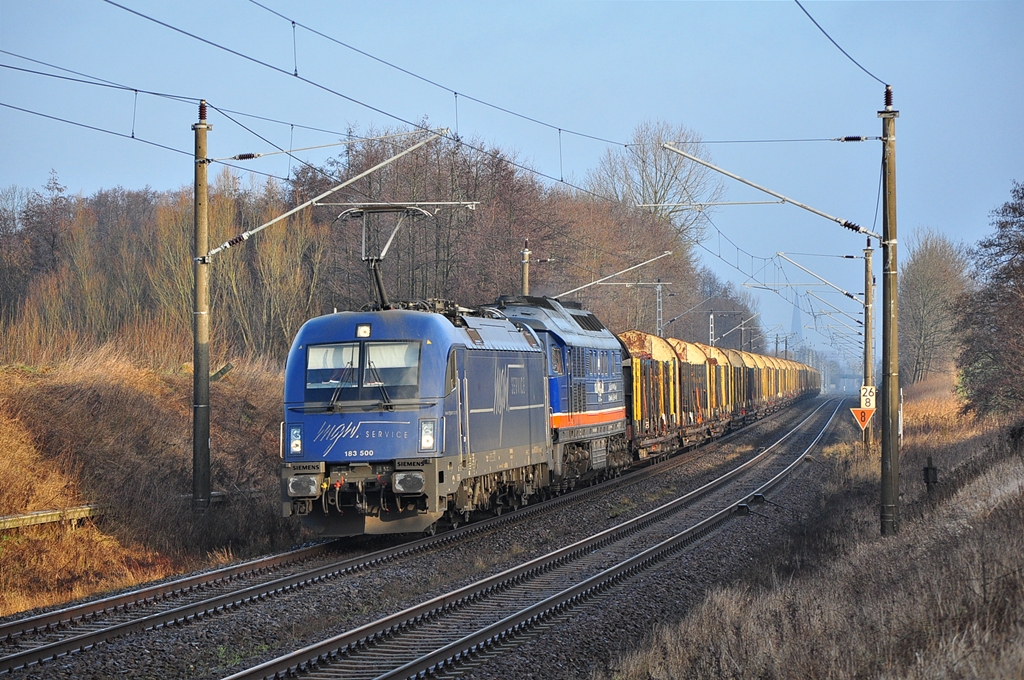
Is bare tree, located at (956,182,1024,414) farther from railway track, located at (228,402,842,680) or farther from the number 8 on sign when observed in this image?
railway track, located at (228,402,842,680)

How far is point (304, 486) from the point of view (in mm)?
14070

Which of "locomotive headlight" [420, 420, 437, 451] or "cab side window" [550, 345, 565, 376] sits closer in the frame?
"locomotive headlight" [420, 420, 437, 451]

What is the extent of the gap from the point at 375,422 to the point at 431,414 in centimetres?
77

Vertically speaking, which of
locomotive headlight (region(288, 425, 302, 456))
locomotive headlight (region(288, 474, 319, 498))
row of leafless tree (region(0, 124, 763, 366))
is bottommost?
locomotive headlight (region(288, 474, 319, 498))

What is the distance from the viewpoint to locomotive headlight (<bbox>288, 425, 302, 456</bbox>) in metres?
14.4

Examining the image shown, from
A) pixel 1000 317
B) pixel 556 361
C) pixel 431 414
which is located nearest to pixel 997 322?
pixel 1000 317

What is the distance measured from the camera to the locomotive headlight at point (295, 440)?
14.4m

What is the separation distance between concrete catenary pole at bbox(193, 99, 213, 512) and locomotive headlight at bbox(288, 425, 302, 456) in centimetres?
255

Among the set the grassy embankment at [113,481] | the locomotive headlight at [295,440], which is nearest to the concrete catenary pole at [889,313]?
the locomotive headlight at [295,440]

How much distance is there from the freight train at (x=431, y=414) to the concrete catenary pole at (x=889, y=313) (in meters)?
6.05

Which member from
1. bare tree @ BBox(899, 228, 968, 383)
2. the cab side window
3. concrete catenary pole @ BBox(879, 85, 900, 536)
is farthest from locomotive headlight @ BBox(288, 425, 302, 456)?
bare tree @ BBox(899, 228, 968, 383)

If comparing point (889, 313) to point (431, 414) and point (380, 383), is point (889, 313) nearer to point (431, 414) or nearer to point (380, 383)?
point (431, 414)

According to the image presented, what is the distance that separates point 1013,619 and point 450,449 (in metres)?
8.88

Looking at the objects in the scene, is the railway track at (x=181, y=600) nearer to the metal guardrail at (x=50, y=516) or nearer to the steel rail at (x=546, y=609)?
the steel rail at (x=546, y=609)
